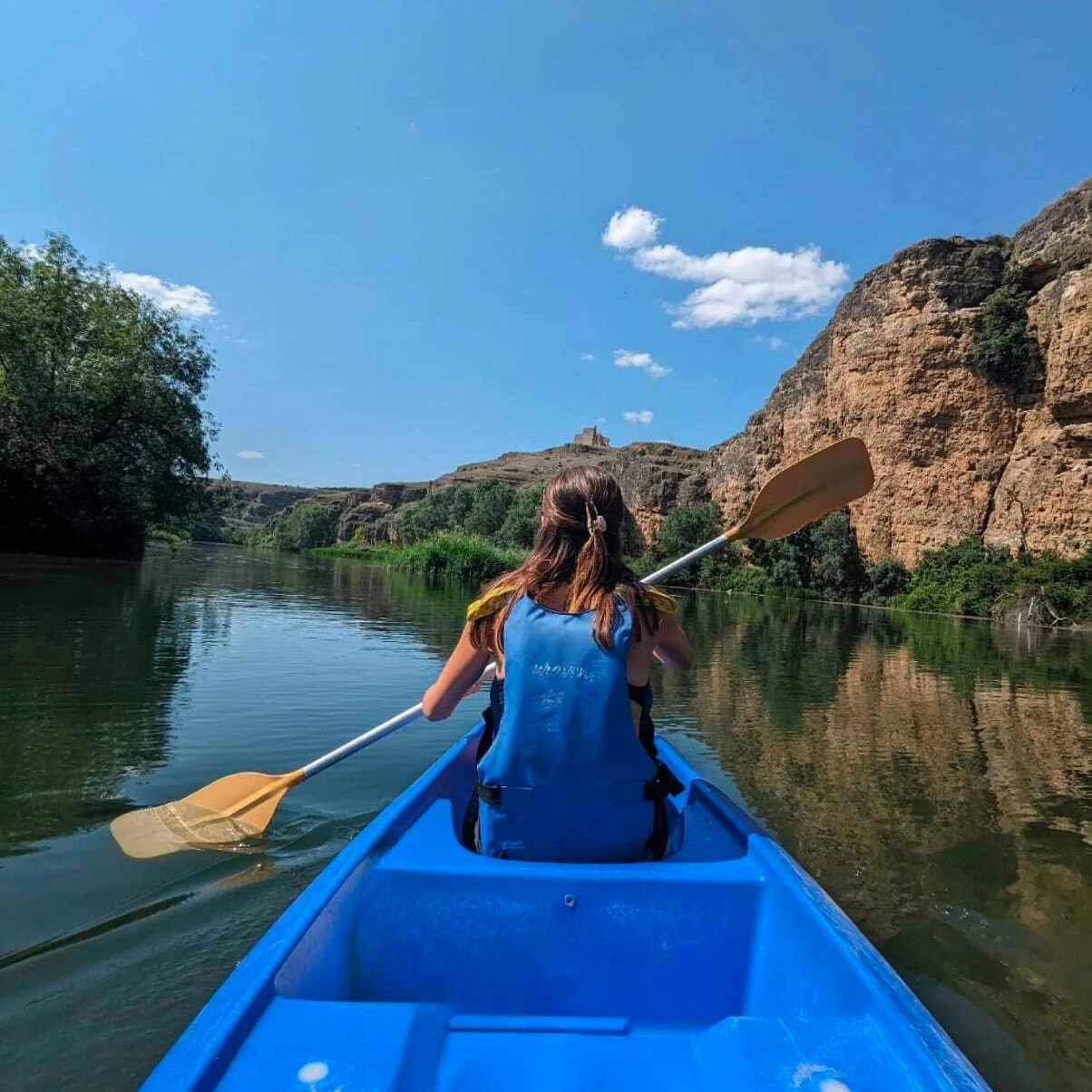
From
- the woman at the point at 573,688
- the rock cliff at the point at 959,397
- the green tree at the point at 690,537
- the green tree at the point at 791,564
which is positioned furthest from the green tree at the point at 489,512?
the woman at the point at 573,688

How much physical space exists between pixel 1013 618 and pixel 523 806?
24347 millimetres

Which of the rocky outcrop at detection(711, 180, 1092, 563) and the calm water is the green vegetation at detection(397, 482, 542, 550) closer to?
the rocky outcrop at detection(711, 180, 1092, 563)

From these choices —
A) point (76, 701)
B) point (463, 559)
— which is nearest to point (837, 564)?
point (463, 559)

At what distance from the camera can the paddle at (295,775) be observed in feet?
10.4

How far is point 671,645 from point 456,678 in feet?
2.03

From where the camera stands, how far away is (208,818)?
10.7ft

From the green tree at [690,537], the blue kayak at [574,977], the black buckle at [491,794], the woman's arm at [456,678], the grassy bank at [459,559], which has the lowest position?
the blue kayak at [574,977]

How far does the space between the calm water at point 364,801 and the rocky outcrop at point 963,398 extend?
19992mm

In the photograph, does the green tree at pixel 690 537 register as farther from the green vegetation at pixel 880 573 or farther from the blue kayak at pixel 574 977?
the blue kayak at pixel 574 977

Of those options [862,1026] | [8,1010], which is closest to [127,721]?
[8,1010]

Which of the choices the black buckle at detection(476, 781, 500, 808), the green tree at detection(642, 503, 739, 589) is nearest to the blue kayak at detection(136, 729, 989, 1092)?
the black buckle at detection(476, 781, 500, 808)

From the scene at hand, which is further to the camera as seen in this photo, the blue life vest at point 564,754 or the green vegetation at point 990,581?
the green vegetation at point 990,581

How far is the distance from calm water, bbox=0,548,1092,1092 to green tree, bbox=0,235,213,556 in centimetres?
1284

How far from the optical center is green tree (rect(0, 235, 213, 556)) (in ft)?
66.5
